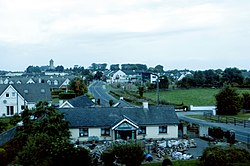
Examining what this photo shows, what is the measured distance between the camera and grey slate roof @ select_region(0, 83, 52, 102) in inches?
2228

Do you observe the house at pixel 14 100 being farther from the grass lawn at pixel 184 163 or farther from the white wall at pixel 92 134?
the grass lawn at pixel 184 163

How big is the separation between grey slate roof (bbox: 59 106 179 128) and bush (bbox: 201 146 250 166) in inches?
490

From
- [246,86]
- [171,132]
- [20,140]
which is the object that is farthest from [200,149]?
[246,86]

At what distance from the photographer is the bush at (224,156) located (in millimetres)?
23953

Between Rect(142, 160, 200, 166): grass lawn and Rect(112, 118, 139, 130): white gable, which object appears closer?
Rect(142, 160, 200, 166): grass lawn

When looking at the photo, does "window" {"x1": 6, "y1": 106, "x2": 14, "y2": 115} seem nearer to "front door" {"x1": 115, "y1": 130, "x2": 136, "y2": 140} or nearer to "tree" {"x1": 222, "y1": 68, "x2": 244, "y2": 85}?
"front door" {"x1": 115, "y1": 130, "x2": 136, "y2": 140}

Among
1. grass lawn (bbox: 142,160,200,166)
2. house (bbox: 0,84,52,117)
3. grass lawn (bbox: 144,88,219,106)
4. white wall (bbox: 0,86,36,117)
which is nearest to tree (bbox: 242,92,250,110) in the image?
grass lawn (bbox: 144,88,219,106)

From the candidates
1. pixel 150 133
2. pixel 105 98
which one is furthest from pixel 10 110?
pixel 150 133

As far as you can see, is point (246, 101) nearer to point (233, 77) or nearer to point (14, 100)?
point (14, 100)

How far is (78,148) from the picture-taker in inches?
965

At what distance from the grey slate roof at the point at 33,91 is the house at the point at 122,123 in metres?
20.2

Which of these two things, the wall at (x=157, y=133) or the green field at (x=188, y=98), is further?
the green field at (x=188, y=98)

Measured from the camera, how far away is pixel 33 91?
58.7 metres

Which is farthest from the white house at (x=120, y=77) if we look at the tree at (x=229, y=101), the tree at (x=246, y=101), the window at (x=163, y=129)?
the window at (x=163, y=129)
